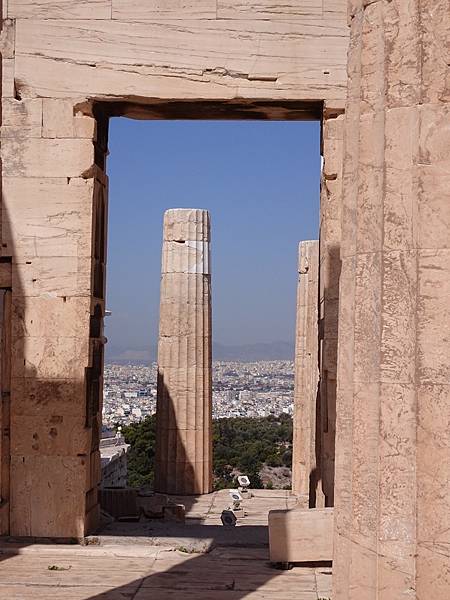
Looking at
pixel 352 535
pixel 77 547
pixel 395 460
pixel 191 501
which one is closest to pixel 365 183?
pixel 395 460

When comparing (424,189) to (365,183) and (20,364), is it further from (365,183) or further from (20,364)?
(20,364)

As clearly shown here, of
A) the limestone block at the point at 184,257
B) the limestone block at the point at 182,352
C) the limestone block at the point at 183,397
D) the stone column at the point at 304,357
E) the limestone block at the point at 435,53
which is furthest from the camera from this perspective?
the limestone block at the point at 182,352

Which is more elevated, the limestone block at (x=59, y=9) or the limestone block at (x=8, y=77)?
the limestone block at (x=59, y=9)

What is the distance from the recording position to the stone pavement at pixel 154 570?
884 centimetres

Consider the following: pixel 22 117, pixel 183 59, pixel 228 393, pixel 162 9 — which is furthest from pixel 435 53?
pixel 228 393

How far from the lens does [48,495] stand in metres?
11.5

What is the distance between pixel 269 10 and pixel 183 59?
4.04ft

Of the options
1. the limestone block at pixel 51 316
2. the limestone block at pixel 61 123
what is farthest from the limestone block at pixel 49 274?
the limestone block at pixel 61 123

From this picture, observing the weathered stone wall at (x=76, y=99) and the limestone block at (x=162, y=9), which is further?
the limestone block at (x=162, y=9)

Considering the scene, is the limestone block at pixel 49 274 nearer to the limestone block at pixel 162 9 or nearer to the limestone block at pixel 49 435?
the limestone block at pixel 49 435

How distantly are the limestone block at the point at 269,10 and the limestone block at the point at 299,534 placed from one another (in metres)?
6.03

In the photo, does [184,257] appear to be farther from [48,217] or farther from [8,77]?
[8,77]

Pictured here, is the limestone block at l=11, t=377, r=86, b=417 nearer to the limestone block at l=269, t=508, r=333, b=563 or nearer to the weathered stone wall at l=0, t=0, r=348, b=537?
the weathered stone wall at l=0, t=0, r=348, b=537

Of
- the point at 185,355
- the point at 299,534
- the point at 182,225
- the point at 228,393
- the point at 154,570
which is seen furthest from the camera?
the point at 228,393
